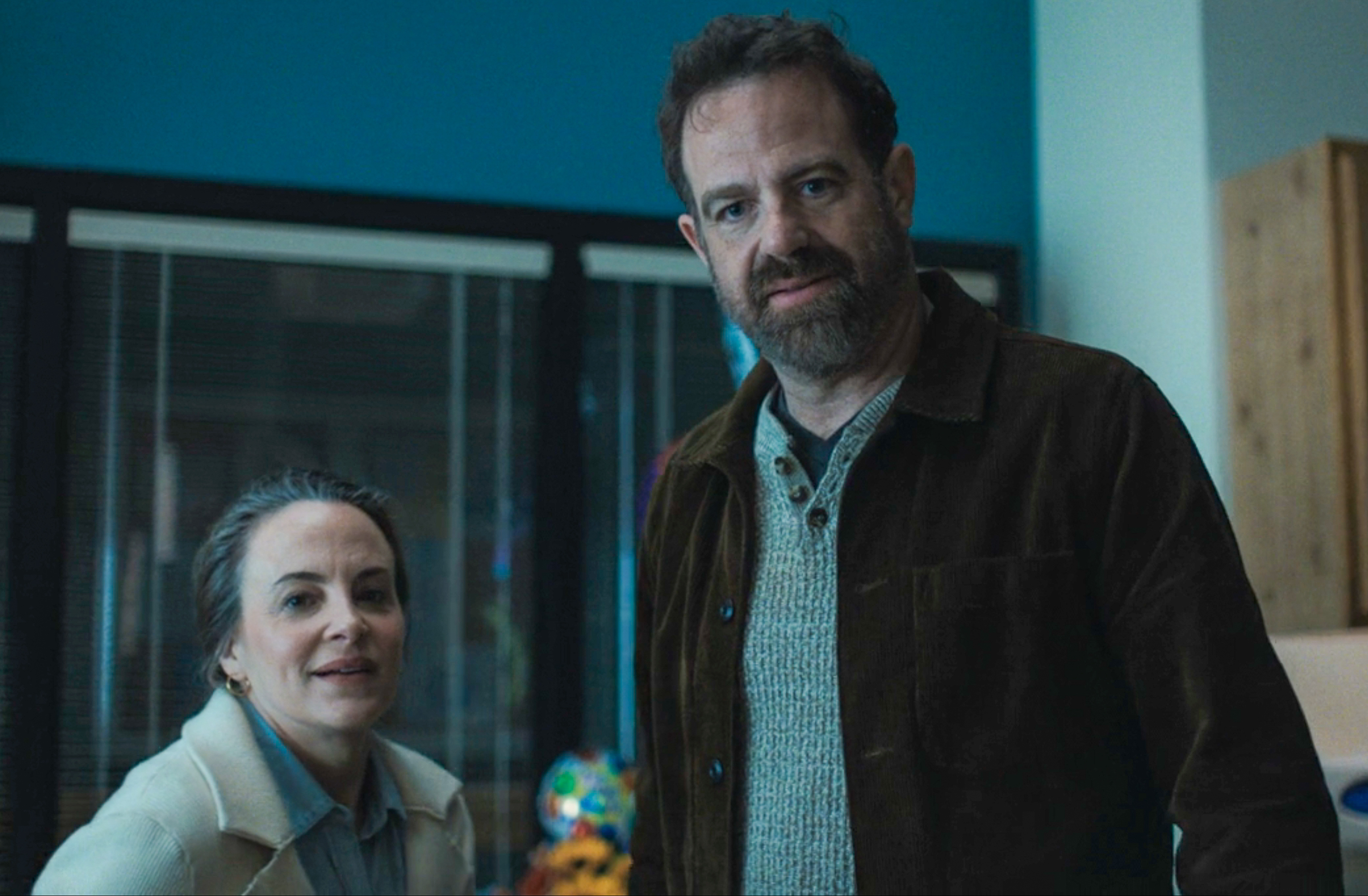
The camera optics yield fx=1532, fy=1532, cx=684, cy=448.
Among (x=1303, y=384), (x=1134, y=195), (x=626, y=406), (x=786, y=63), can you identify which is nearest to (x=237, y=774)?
(x=786, y=63)

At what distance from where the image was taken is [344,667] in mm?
1979

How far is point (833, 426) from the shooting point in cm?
130

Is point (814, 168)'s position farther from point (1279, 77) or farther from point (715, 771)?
point (1279, 77)

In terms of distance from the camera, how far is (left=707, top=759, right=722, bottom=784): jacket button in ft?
4.15

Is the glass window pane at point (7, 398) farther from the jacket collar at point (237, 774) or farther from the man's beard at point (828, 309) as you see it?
the man's beard at point (828, 309)

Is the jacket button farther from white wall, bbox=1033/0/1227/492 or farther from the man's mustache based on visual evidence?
white wall, bbox=1033/0/1227/492

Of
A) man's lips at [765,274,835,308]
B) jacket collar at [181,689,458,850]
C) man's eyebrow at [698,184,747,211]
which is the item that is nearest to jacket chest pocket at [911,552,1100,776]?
man's lips at [765,274,835,308]

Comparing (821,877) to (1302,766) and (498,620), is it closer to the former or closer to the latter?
(1302,766)

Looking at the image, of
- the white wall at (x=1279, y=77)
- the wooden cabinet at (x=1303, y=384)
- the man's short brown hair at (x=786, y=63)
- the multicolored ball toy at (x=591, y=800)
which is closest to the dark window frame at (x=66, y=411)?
the multicolored ball toy at (x=591, y=800)

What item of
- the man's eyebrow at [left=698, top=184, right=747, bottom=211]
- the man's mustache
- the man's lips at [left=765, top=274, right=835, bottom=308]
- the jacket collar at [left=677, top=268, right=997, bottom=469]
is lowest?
the jacket collar at [left=677, top=268, right=997, bottom=469]

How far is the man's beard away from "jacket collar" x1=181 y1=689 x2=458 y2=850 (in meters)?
0.98

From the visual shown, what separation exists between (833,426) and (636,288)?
2381mm

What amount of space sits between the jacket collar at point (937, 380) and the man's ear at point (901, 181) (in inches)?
2.6

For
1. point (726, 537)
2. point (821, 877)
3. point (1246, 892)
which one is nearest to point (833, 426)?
point (726, 537)
